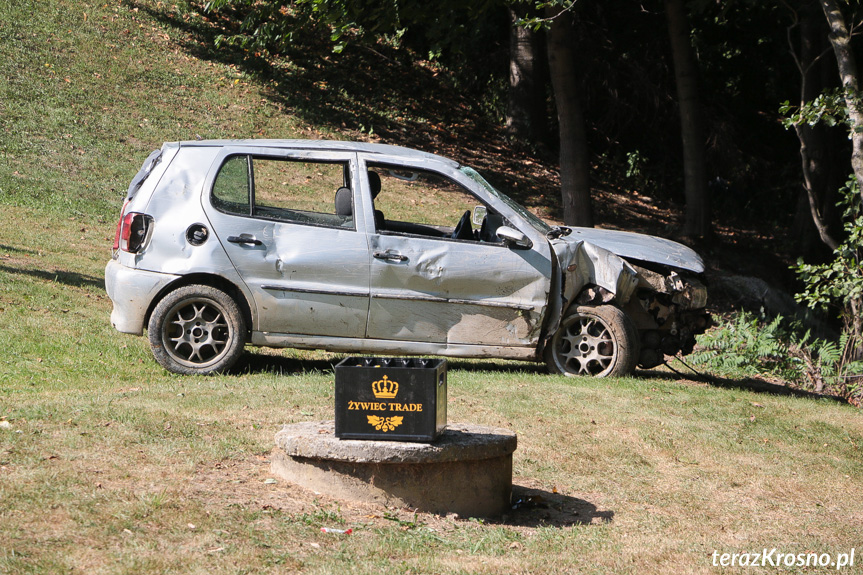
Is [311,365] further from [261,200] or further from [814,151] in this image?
[814,151]

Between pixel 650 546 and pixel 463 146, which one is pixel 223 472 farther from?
pixel 463 146

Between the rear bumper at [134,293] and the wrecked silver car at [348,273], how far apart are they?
12mm

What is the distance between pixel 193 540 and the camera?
4.16m

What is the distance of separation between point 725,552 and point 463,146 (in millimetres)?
18457

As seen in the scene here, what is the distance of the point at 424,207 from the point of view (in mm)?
17781

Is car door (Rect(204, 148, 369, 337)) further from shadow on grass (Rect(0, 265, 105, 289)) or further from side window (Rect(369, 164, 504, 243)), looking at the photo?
shadow on grass (Rect(0, 265, 105, 289))

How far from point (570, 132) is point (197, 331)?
29.9 feet

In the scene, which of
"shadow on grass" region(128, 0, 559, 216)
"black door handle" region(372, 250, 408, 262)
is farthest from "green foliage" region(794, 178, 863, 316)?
"shadow on grass" region(128, 0, 559, 216)

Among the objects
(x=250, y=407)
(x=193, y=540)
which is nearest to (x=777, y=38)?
(x=250, y=407)

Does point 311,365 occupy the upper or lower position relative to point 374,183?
lower

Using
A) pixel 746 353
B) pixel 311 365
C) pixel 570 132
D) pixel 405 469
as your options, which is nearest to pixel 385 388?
pixel 405 469

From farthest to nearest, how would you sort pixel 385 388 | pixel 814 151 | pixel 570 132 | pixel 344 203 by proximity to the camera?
1. pixel 814 151
2. pixel 570 132
3. pixel 344 203
4. pixel 385 388

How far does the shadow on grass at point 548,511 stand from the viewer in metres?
5.09

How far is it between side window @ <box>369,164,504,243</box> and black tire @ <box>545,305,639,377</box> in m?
1.06
